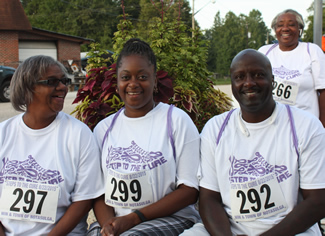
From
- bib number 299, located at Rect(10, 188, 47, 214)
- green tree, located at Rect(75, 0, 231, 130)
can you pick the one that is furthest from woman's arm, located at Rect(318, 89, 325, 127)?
bib number 299, located at Rect(10, 188, 47, 214)

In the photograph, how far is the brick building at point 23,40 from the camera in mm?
27000

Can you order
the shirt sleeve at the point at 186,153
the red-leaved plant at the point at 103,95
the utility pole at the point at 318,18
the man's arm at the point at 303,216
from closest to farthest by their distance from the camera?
the man's arm at the point at 303,216 → the shirt sleeve at the point at 186,153 → the red-leaved plant at the point at 103,95 → the utility pole at the point at 318,18

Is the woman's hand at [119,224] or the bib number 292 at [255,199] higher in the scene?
the bib number 292 at [255,199]

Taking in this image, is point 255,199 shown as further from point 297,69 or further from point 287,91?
point 297,69

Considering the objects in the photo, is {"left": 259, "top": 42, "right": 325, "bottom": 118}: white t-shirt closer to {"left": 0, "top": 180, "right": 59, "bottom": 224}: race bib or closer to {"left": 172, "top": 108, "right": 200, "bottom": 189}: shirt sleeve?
{"left": 172, "top": 108, "right": 200, "bottom": 189}: shirt sleeve

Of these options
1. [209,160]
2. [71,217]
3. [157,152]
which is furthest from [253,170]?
[71,217]

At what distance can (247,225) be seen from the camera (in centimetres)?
229

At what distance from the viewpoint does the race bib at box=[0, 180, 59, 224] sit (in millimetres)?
2381

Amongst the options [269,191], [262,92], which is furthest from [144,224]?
[262,92]

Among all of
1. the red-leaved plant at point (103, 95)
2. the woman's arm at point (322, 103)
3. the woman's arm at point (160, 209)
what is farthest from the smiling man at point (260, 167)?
the woman's arm at point (322, 103)

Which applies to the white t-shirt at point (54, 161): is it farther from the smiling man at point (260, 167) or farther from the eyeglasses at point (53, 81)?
the smiling man at point (260, 167)

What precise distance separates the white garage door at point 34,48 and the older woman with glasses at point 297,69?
26.1m

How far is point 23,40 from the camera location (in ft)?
95.2

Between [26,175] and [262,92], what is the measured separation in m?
1.53
